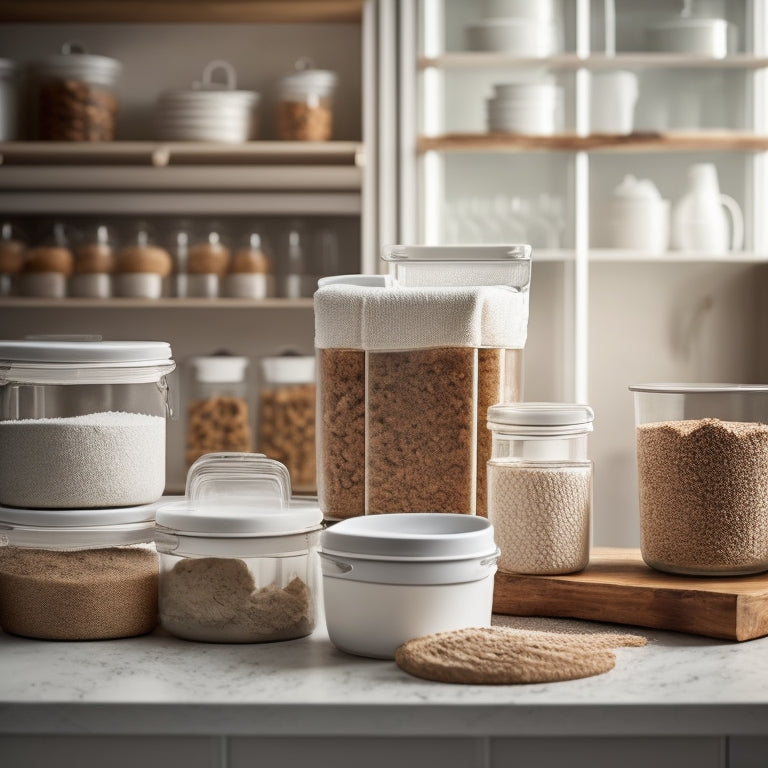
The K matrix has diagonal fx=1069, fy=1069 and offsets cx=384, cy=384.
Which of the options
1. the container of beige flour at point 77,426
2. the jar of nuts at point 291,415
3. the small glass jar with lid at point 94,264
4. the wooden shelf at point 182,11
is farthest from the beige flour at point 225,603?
the wooden shelf at point 182,11

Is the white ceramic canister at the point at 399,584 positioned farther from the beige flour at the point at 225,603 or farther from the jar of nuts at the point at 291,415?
the jar of nuts at the point at 291,415

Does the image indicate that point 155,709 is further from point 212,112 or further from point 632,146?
point 632,146

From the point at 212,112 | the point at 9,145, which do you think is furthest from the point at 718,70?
the point at 9,145

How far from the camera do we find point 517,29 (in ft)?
8.99

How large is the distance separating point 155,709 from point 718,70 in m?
2.54

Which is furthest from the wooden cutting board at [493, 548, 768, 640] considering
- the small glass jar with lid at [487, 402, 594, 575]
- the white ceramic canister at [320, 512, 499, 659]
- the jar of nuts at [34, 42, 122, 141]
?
the jar of nuts at [34, 42, 122, 141]

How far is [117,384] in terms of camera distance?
1.00 meters

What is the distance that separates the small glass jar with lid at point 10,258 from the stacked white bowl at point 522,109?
4.02 ft

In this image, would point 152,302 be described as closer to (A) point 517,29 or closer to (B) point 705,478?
(A) point 517,29

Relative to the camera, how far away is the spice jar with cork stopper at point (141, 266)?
2619 mm

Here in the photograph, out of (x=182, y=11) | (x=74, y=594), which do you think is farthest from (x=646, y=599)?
(x=182, y=11)

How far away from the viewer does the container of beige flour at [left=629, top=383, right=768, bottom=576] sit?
98 cm

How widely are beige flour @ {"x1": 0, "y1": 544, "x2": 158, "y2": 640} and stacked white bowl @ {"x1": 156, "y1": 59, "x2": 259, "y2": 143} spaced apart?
6.03 feet

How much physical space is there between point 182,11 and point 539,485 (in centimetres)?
217
